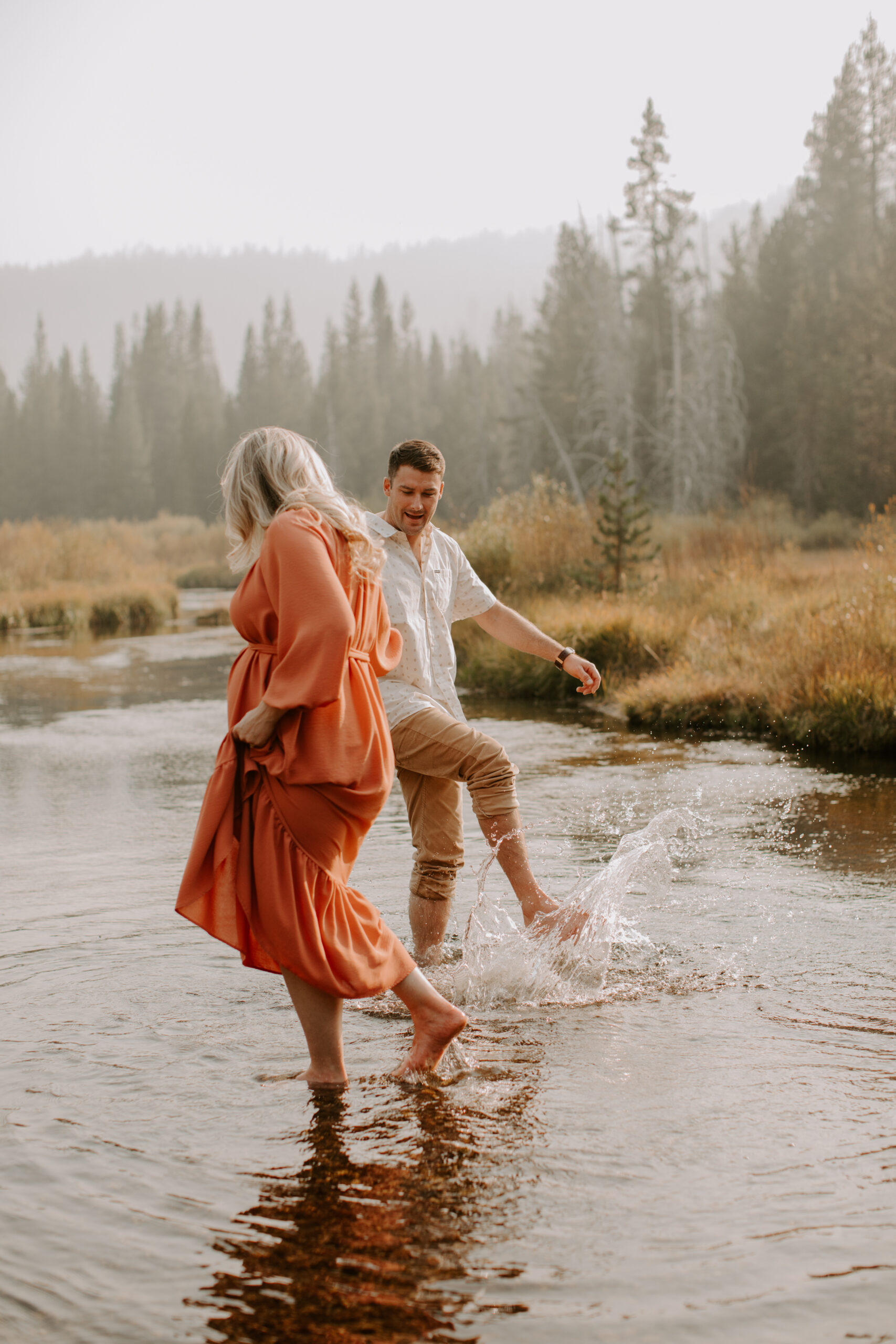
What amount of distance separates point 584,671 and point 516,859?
0.86 metres

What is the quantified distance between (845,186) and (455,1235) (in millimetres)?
54642

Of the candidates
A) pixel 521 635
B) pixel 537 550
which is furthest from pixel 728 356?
pixel 521 635

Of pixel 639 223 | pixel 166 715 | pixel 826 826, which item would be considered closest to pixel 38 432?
pixel 639 223

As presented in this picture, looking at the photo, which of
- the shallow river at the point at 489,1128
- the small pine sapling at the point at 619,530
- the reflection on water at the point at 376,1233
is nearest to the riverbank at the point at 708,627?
the small pine sapling at the point at 619,530

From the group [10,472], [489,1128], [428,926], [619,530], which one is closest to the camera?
[489,1128]

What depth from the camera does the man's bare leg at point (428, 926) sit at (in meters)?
4.91

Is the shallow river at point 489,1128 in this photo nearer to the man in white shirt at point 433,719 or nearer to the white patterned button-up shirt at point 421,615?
the man in white shirt at point 433,719

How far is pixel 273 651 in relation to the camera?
11.6ft

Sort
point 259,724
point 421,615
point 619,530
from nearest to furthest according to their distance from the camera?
point 259,724 < point 421,615 < point 619,530

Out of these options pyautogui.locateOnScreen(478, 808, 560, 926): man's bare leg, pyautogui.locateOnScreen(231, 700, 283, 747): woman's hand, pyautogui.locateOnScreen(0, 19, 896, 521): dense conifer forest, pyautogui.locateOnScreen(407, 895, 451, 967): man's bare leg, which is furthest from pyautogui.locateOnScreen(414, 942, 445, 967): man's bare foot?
pyautogui.locateOnScreen(0, 19, 896, 521): dense conifer forest

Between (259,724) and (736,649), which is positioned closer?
(259,724)

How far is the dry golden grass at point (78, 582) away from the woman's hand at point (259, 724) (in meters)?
25.6

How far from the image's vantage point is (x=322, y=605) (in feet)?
10.9

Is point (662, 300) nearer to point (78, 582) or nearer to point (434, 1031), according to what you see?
point (78, 582)
